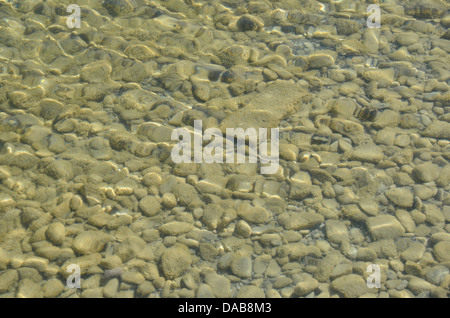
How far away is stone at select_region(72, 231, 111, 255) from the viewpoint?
8.66 ft

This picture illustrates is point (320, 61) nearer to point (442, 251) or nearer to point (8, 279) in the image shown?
point (442, 251)

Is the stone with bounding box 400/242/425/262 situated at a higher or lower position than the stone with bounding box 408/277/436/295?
higher

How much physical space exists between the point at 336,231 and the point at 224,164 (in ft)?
2.72

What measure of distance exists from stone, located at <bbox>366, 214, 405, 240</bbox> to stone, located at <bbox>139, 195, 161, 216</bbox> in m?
1.23

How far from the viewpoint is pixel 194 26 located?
4234mm

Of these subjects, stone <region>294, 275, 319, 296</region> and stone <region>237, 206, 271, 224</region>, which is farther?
stone <region>237, 206, 271, 224</region>

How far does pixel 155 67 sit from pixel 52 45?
89cm

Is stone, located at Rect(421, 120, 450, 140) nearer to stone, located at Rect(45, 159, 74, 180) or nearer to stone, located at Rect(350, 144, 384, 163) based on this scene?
stone, located at Rect(350, 144, 384, 163)

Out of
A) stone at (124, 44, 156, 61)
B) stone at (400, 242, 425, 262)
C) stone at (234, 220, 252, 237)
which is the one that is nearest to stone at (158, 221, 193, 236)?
stone at (234, 220, 252, 237)

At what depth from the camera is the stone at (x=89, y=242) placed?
2.64 metres

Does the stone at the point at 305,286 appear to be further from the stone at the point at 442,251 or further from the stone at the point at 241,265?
the stone at the point at 442,251
